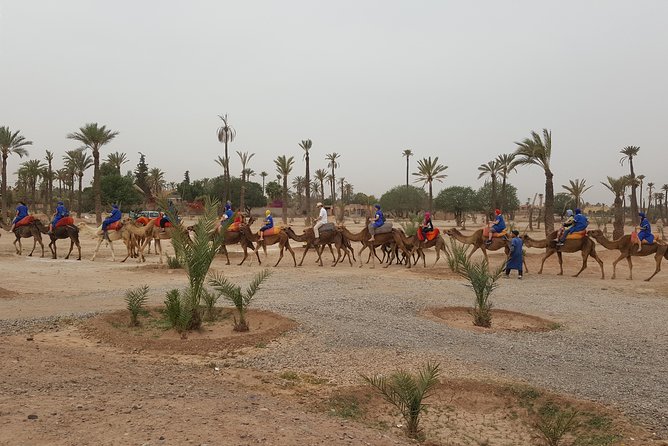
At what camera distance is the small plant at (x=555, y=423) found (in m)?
4.81

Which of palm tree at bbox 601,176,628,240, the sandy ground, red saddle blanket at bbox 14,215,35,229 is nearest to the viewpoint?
the sandy ground

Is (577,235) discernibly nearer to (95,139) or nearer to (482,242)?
(482,242)

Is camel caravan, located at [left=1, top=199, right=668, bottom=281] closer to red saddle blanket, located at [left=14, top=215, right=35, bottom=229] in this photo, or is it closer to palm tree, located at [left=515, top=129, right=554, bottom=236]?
red saddle blanket, located at [left=14, top=215, right=35, bottom=229]

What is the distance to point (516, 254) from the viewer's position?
1620cm

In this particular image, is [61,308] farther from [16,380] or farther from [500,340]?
[500,340]

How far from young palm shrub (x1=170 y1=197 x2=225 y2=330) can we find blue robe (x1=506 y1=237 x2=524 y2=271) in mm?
10760

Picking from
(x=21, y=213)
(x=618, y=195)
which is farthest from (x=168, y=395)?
(x=618, y=195)

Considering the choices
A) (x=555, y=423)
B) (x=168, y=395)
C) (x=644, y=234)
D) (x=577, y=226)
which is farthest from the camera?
(x=577, y=226)

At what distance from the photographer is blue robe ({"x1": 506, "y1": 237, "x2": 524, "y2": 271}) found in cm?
1611

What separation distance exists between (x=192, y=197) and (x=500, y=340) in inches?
2950

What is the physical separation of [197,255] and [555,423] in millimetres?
5426

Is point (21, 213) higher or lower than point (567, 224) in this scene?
higher

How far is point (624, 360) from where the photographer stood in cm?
736

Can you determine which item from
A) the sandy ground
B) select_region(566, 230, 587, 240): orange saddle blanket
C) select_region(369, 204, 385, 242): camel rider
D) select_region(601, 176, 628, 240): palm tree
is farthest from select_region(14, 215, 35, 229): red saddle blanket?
select_region(601, 176, 628, 240): palm tree
